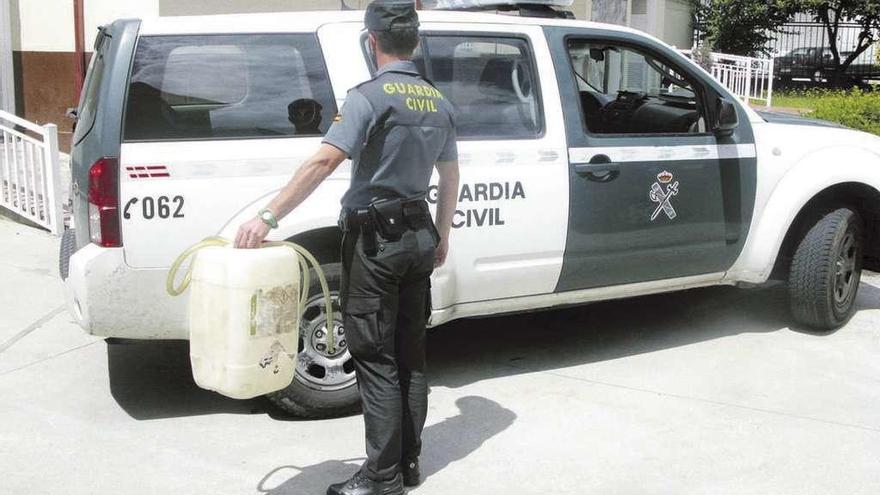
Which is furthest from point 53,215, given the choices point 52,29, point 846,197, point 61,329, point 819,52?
point 819,52

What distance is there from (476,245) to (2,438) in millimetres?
2282

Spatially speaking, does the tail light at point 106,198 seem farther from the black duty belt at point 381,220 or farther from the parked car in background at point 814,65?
the parked car in background at point 814,65

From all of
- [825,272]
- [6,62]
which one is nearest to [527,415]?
[825,272]

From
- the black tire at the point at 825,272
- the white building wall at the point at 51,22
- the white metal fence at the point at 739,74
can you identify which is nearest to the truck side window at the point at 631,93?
the black tire at the point at 825,272

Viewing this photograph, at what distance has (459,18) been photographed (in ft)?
17.8

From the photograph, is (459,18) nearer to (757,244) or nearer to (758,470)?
(757,244)

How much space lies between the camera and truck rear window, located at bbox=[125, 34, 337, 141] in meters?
4.74

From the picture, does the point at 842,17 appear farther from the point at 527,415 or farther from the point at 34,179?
the point at 527,415

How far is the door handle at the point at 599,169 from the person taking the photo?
18.1ft

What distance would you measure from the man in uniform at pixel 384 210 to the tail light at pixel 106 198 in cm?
108

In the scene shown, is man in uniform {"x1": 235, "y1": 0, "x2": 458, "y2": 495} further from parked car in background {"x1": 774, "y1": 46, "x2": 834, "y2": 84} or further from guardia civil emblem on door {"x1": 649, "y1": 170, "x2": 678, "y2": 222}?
parked car in background {"x1": 774, "y1": 46, "x2": 834, "y2": 84}

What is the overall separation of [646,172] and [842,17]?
2052 cm

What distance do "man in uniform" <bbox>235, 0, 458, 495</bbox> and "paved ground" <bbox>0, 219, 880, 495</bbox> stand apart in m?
0.46

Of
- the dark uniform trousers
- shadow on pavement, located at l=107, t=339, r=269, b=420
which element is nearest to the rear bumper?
shadow on pavement, located at l=107, t=339, r=269, b=420
